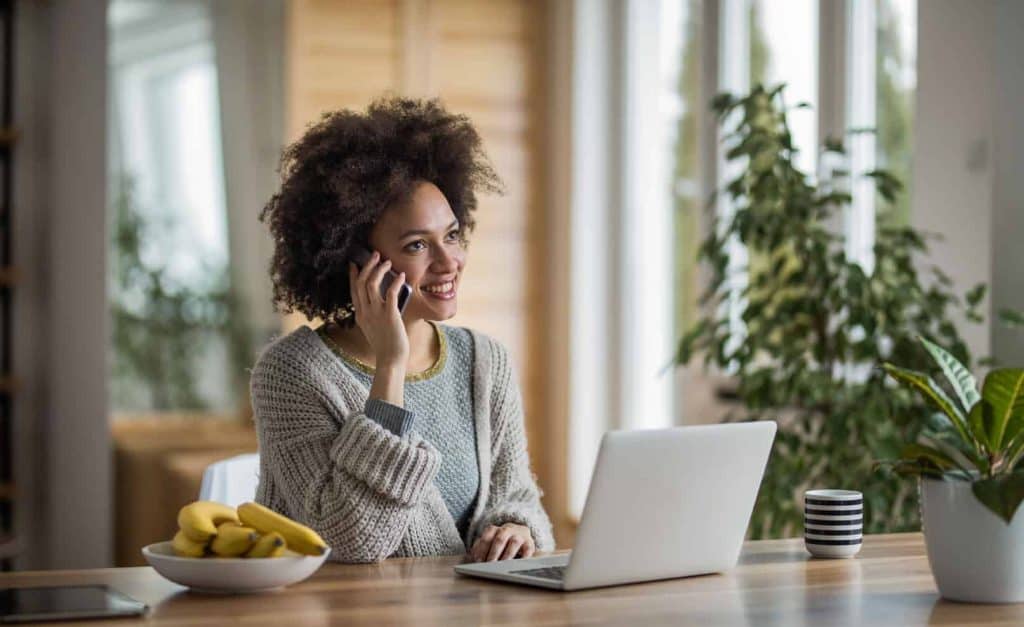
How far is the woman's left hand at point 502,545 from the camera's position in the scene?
2.19 metres

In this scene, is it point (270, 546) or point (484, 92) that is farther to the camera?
point (484, 92)

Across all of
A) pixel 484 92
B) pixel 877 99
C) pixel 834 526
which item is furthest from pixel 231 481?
pixel 484 92

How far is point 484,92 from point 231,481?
10.1 feet

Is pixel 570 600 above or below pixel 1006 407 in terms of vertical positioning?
below

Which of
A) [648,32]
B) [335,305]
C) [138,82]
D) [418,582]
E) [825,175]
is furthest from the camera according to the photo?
[138,82]

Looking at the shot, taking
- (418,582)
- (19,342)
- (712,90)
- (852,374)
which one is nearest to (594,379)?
(712,90)

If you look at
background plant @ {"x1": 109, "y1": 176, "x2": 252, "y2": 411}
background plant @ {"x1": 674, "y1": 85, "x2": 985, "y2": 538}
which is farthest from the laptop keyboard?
background plant @ {"x1": 109, "y1": 176, "x2": 252, "y2": 411}

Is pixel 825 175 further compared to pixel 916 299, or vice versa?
pixel 825 175

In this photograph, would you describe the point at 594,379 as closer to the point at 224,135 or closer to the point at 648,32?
the point at 648,32

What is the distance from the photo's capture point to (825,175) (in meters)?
3.82

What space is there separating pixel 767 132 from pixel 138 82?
3.44 metres

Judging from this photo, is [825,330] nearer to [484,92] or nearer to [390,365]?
[390,365]

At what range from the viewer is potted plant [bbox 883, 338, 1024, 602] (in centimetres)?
181

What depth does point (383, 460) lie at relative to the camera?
7.19ft
